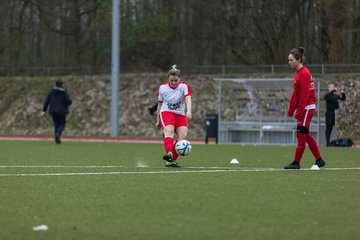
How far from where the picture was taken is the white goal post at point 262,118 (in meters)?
30.9

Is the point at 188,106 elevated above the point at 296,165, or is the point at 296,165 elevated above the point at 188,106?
the point at 188,106

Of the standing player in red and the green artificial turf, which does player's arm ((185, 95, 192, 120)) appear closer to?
the standing player in red

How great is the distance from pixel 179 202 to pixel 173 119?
6823 mm

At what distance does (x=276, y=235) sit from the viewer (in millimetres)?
7918

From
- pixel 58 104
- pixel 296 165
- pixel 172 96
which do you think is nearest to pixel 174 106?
pixel 172 96

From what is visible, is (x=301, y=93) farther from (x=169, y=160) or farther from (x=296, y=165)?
(x=169, y=160)

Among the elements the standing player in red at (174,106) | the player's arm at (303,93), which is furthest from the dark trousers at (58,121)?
the player's arm at (303,93)

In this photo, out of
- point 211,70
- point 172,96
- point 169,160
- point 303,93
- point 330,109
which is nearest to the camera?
point 303,93

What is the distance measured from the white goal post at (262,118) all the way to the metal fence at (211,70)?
6988 millimetres

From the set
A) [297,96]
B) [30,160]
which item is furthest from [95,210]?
[30,160]

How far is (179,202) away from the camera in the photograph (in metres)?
10.2

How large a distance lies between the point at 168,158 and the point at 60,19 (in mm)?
37880

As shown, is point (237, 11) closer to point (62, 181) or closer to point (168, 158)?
point (168, 158)

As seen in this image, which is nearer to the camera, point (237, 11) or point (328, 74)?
point (328, 74)
